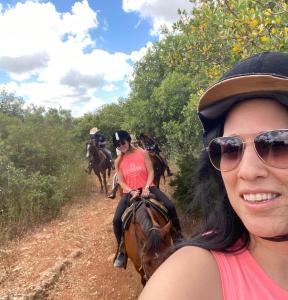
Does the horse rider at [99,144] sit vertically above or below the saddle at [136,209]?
above

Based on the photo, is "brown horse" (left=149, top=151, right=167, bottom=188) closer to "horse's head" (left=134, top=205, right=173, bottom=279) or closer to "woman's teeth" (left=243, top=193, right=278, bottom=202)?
"horse's head" (left=134, top=205, right=173, bottom=279)

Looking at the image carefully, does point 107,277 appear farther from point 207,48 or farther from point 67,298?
point 207,48

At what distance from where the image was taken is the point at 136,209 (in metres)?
5.30

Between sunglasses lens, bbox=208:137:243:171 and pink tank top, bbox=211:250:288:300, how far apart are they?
0.31m

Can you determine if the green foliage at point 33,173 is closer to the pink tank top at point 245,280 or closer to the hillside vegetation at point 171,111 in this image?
the hillside vegetation at point 171,111

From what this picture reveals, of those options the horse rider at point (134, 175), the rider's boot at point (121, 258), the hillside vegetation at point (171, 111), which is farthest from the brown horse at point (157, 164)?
the rider's boot at point (121, 258)

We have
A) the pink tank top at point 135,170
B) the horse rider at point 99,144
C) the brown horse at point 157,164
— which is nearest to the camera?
the pink tank top at point 135,170

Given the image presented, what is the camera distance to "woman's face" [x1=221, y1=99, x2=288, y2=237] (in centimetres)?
116

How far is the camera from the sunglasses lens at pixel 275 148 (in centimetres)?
117

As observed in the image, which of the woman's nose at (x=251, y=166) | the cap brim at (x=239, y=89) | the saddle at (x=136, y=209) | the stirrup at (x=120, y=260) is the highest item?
the cap brim at (x=239, y=89)

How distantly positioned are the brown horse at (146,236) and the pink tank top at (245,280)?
3.18 meters

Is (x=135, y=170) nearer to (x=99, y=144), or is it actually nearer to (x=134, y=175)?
(x=134, y=175)

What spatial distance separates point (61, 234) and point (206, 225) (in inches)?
314

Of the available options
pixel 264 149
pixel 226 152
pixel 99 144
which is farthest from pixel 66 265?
pixel 99 144
